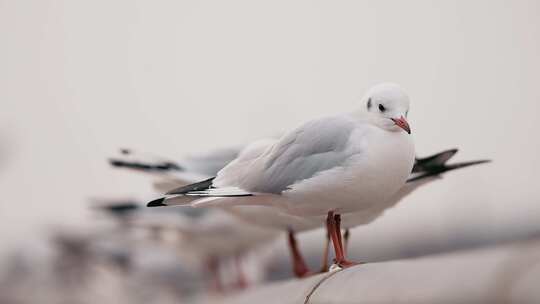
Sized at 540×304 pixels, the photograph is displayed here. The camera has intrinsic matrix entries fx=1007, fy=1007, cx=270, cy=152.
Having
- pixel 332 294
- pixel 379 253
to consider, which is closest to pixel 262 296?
pixel 332 294

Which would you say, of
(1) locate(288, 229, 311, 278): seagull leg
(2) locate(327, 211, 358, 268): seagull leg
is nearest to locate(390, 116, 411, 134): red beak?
(2) locate(327, 211, 358, 268): seagull leg

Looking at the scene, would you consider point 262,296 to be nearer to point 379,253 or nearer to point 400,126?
point 400,126

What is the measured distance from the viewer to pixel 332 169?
250 cm

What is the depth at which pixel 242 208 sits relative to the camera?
396cm

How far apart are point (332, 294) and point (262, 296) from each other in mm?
1251

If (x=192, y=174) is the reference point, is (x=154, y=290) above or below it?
A: below

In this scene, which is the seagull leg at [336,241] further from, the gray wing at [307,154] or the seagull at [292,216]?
the seagull at [292,216]

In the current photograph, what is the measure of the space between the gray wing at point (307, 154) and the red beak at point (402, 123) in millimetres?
148

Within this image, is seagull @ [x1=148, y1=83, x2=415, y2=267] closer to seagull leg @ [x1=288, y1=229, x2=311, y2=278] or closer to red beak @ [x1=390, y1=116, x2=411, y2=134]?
Answer: red beak @ [x1=390, y1=116, x2=411, y2=134]

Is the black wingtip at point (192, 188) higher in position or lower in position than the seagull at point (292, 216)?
higher

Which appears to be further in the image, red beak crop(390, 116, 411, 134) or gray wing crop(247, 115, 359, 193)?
gray wing crop(247, 115, 359, 193)

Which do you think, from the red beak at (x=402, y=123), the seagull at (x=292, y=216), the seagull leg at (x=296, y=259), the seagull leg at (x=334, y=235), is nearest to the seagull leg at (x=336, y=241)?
the seagull leg at (x=334, y=235)

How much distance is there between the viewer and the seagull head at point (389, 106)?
8.01 ft

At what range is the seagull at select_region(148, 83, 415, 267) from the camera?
2.43 m
